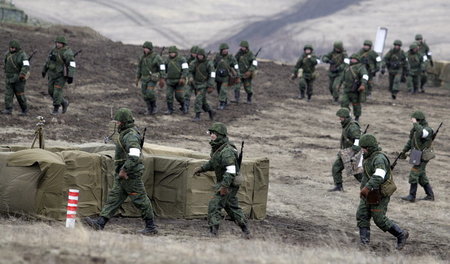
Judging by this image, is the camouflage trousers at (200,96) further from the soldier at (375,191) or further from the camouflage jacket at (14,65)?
the soldier at (375,191)

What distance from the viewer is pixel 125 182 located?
48.0 ft

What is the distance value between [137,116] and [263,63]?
43.4 feet

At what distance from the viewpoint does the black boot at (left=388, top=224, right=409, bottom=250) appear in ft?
50.4

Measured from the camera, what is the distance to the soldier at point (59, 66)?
80.2 ft

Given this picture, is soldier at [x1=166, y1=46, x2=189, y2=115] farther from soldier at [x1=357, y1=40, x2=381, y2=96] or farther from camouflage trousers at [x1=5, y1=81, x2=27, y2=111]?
soldier at [x1=357, y1=40, x2=381, y2=96]

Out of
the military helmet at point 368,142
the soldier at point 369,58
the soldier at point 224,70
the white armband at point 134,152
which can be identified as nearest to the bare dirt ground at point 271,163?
the soldier at point 224,70

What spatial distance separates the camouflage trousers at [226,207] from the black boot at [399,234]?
7.55ft

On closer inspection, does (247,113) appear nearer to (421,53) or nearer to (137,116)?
(137,116)

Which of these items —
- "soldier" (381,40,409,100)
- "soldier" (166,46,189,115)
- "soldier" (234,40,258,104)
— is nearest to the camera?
"soldier" (166,46,189,115)

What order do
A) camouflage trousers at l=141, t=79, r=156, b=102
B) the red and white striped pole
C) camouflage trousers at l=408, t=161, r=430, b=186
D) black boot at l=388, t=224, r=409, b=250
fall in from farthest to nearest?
camouflage trousers at l=141, t=79, r=156, b=102 → camouflage trousers at l=408, t=161, r=430, b=186 → black boot at l=388, t=224, r=409, b=250 → the red and white striped pole

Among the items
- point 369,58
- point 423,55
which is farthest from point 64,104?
point 423,55

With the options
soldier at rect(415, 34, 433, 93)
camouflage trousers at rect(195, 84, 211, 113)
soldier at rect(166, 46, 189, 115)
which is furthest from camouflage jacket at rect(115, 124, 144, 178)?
soldier at rect(415, 34, 433, 93)

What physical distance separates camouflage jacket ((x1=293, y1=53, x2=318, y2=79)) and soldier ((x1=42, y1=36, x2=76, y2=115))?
9.79 meters

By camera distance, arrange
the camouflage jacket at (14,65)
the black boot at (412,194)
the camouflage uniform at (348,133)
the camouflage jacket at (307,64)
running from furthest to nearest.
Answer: the camouflage jacket at (307,64)
the camouflage jacket at (14,65)
the black boot at (412,194)
the camouflage uniform at (348,133)
